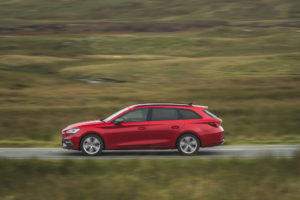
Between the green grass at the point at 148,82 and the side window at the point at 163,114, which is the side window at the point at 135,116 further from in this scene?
the green grass at the point at 148,82

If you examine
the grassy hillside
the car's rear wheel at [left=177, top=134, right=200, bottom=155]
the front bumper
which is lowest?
the car's rear wheel at [left=177, top=134, right=200, bottom=155]

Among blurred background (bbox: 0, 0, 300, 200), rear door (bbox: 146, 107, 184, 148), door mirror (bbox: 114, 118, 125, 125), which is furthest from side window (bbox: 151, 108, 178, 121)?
blurred background (bbox: 0, 0, 300, 200)

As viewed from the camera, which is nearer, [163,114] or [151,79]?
[163,114]

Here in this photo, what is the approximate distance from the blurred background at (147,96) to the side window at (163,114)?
2.15 m

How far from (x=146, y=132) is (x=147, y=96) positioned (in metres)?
21.6

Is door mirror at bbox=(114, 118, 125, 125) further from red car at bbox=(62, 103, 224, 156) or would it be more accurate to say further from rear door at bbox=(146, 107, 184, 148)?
rear door at bbox=(146, 107, 184, 148)

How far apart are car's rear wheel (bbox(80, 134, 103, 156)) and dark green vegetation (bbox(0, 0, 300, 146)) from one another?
553 centimetres

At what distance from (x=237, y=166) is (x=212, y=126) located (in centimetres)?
256

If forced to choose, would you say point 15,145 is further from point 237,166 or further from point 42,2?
point 42,2

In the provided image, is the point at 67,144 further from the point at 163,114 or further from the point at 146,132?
the point at 163,114

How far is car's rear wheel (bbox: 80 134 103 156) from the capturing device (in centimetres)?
1506

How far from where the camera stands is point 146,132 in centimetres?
1493

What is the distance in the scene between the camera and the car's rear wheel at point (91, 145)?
49.4ft

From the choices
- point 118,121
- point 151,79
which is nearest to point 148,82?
point 151,79
